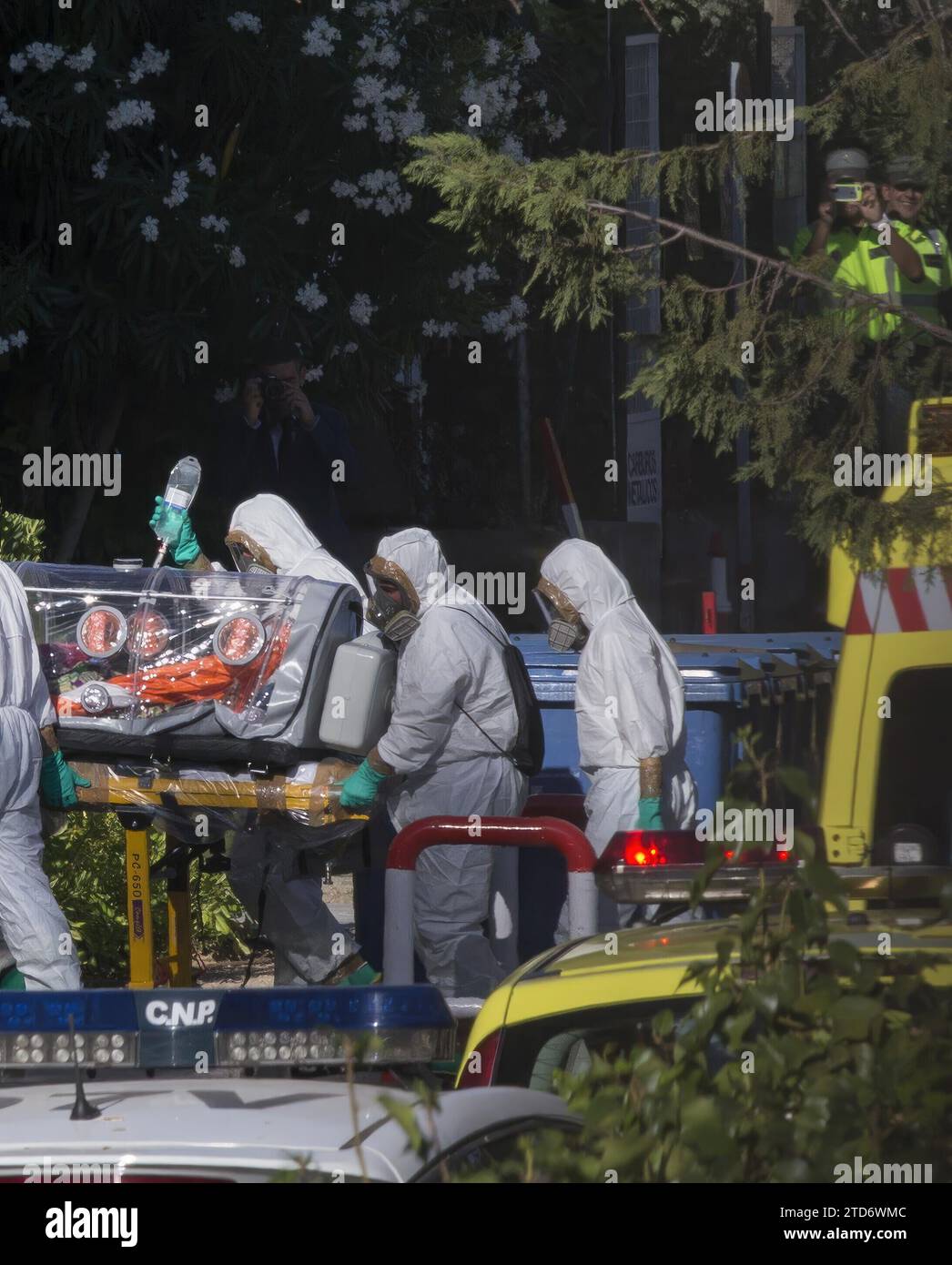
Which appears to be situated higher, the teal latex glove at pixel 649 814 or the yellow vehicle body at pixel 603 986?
the yellow vehicle body at pixel 603 986

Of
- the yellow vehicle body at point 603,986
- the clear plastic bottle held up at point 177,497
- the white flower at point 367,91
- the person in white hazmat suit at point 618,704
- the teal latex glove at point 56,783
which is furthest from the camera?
the white flower at point 367,91

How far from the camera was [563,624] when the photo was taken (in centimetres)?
709

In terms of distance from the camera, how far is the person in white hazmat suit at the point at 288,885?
22.9ft

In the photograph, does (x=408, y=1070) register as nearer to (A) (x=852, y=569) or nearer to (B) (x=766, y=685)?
(A) (x=852, y=569)

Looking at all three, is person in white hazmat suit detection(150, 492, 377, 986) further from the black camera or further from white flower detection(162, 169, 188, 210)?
white flower detection(162, 169, 188, 210)

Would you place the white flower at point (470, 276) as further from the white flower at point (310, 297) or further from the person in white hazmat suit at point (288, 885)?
the person in white hazmat suit at point (288, 885)

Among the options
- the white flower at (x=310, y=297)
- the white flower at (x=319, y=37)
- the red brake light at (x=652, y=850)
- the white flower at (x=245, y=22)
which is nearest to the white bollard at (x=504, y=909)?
the red brake light at (x=652, y=850)

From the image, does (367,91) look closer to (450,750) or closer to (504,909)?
(450,750)

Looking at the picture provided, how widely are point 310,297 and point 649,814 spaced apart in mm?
4161

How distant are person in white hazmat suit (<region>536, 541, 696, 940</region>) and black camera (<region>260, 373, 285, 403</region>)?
300cm

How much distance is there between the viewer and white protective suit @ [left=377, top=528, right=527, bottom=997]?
6.34 metres

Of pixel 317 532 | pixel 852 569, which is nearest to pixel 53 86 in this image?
pixel 317 532
